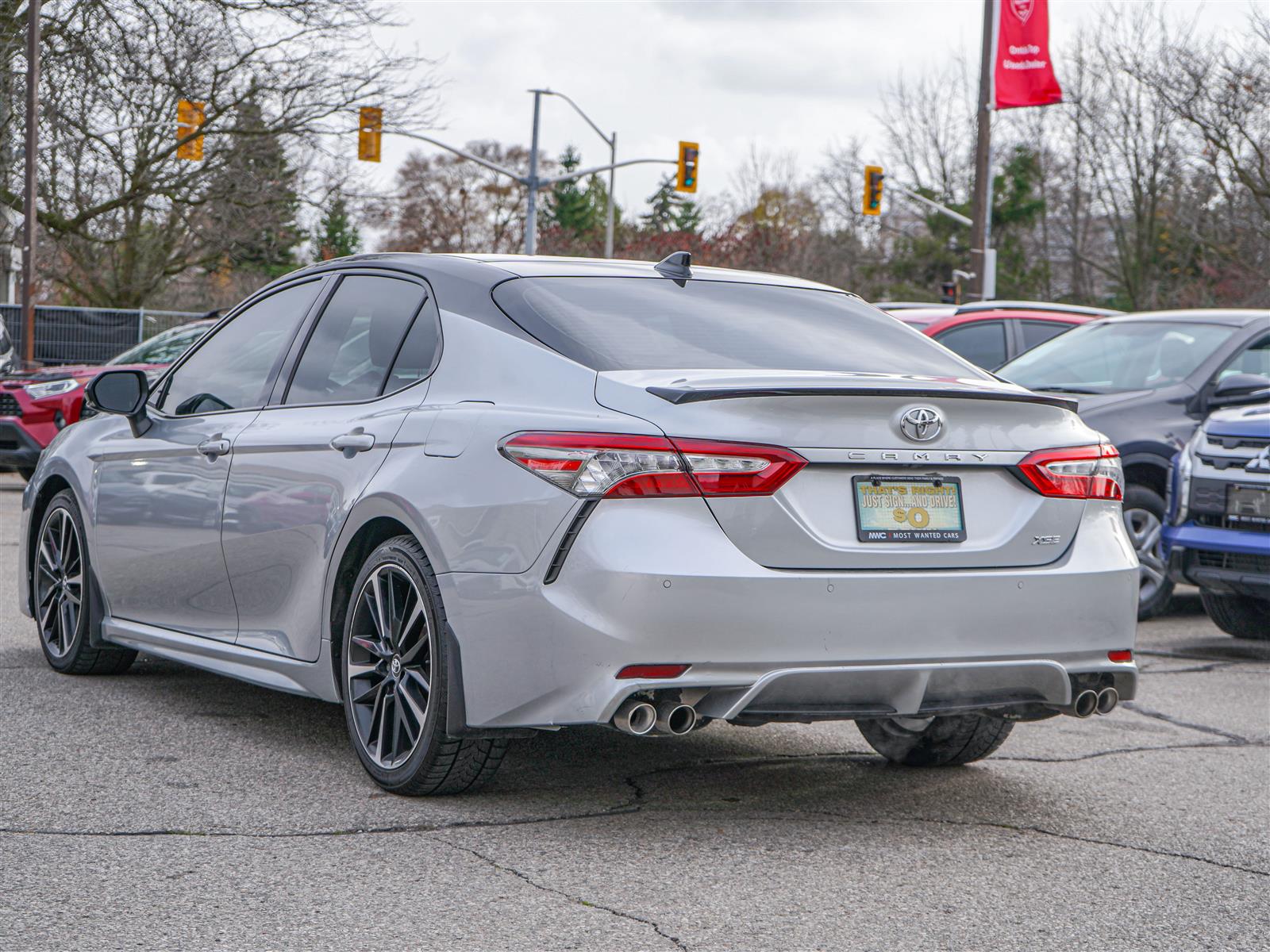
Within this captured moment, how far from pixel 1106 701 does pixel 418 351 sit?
2166 millimetres

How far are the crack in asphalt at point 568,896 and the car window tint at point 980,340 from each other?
33.4 feet

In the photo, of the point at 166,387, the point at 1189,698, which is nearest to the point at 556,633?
the point at 166,387

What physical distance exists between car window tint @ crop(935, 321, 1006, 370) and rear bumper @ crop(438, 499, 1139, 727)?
9.45m

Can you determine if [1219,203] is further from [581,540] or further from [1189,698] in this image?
[581,540]

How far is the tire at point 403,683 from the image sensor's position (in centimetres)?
432

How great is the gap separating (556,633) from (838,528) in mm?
743

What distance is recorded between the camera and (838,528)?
4055 millimetres

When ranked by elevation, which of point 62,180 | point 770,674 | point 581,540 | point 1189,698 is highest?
point 62,180

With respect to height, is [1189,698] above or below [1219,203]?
below

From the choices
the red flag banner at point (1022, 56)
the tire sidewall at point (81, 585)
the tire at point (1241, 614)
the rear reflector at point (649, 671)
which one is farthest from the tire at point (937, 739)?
the red flag banner at point (1022, 56)

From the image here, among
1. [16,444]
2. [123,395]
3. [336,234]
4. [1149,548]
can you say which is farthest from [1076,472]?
[336,234]

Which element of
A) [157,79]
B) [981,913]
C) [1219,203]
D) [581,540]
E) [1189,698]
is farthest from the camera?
[1219,203]

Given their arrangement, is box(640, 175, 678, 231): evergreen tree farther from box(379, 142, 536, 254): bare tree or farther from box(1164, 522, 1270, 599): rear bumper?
box(1164, 522, 1270, 599): rear bumper

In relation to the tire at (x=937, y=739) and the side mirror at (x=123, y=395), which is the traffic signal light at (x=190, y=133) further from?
the tire at (x=937, y=739)
